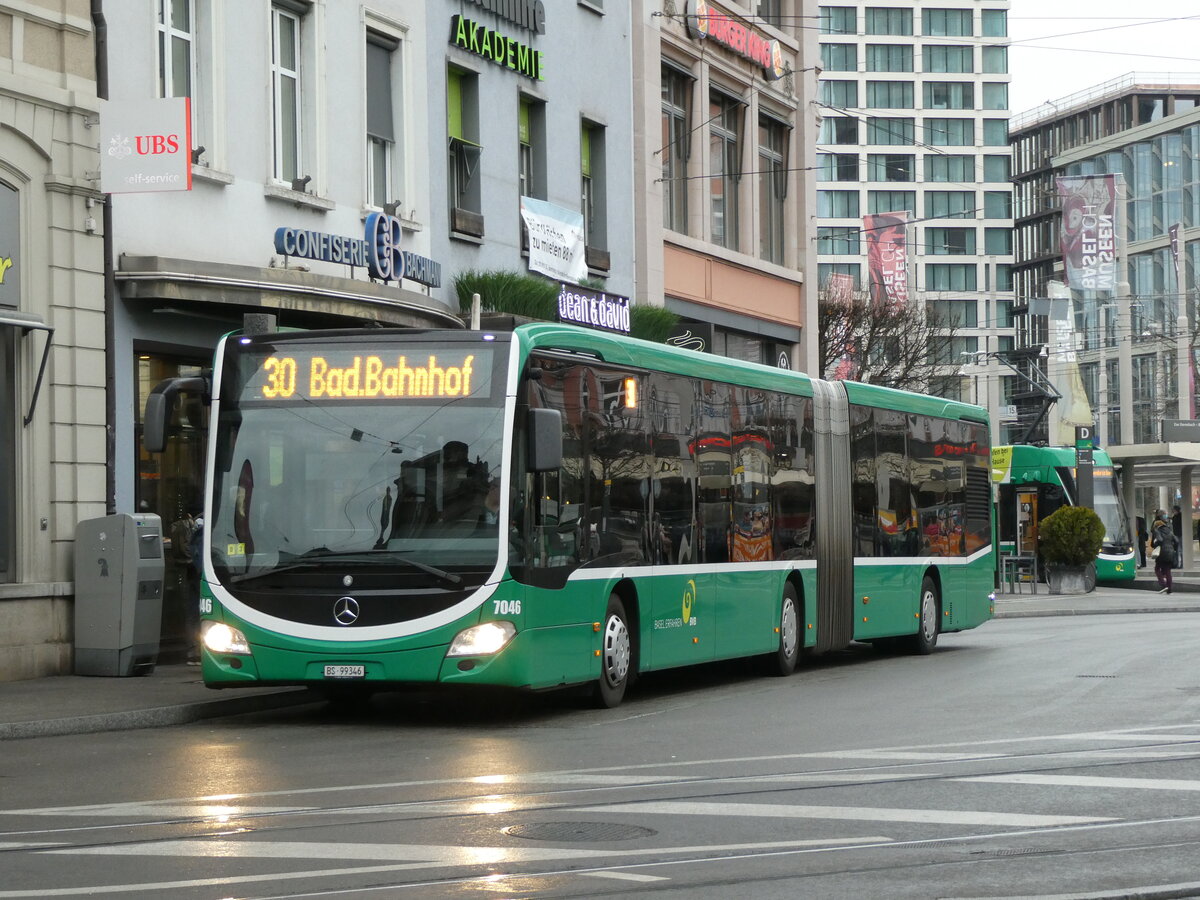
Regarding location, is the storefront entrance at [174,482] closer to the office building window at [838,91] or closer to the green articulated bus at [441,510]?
the green articulated bus at [441,510]

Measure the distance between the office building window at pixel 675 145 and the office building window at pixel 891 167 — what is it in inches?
3765

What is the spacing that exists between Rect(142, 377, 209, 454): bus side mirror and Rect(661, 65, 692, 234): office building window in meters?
18.1

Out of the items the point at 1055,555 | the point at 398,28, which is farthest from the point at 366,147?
the point at 1055,555

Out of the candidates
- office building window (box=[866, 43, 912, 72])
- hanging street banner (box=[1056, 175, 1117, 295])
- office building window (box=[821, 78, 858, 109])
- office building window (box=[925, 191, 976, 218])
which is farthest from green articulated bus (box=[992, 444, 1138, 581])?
office building window (box=[866, 43, 912, 72])

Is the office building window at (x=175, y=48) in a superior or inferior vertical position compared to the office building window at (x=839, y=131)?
inferior

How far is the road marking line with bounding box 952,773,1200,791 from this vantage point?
10.4 m

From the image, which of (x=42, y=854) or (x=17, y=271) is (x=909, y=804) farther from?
(x=17, y=271)

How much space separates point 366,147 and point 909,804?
1510 centimetres

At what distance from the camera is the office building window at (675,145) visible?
32.3 metres

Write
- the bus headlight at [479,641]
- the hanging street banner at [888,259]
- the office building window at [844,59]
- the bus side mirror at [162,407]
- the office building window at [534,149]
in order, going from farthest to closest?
the office building window at [844,59] → the hanging street banner at [888,259] → the office building window at [534,149] → the bus side mirror at [162,407] → the bus headlight at [479,641]

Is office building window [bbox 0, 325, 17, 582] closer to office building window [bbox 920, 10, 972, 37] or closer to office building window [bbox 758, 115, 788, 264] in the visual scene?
office building window [bbox 758, 115, 788, 264]

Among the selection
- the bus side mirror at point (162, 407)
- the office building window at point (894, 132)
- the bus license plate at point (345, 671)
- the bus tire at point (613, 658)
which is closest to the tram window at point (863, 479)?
the bus tire at point (613, 658)

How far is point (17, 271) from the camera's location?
1748 centimetres

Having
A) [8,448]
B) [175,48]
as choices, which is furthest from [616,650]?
[175,48]
